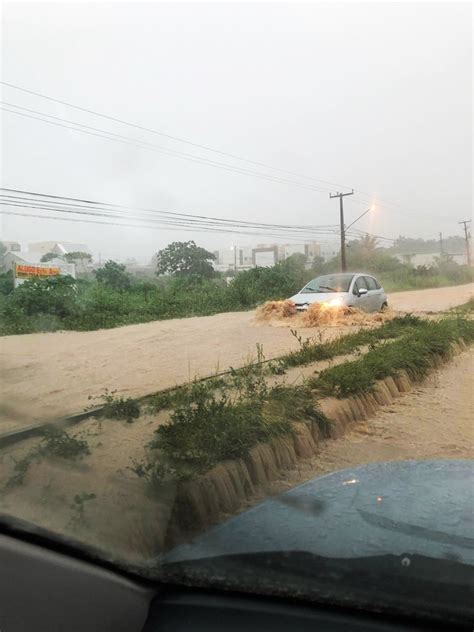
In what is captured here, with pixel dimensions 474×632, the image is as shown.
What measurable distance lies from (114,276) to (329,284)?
6.90 metres

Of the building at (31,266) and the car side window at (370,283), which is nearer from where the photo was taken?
the building at (31,266)

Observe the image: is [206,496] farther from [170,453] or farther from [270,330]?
[270,330]

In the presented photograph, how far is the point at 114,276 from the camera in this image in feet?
19.5

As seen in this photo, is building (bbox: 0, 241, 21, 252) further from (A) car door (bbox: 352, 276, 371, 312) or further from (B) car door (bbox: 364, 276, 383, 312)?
(B) car door (bbox: 364, 276, 383, 312)

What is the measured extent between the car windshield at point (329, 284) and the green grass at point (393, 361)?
76.1 inches

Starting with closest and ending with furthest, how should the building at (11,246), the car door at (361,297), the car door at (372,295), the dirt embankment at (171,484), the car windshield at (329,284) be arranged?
the dirt embankment at (171,484) → the building at (11,246) → the car windshield at (329,284) → the car door at (361,297) → the car door at (372,295)

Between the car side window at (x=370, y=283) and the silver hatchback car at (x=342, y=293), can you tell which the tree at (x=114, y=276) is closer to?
the silver hatchback car at (x=342, y=293)

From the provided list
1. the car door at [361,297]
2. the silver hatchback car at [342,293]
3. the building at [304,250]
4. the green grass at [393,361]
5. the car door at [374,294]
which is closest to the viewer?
the green grass at [393,361]

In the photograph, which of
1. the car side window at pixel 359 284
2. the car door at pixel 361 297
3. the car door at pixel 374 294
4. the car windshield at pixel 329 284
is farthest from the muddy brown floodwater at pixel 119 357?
the car door at pixel 374 294

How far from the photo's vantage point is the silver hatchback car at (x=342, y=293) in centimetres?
1132

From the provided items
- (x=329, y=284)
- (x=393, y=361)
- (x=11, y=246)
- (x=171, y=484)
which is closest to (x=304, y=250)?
(x=329, y=284)

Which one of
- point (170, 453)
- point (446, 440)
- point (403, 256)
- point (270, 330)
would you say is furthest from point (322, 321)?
point (403, 256)

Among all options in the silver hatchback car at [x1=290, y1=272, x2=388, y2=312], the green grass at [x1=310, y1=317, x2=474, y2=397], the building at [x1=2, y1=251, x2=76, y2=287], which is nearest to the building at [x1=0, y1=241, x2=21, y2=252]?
the building at [x1=2, y1=251, x2=76, y2=287]

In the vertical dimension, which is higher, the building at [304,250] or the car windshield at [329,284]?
the building at [304,250]
